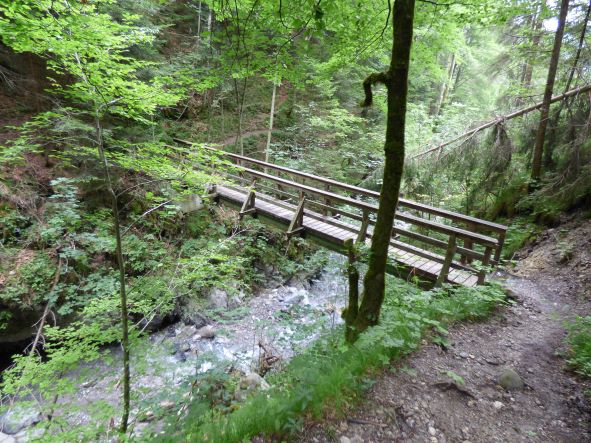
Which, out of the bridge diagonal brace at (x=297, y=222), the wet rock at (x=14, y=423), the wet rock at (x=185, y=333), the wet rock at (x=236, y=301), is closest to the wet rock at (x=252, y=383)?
the bridge diagonal brace at (x=297, y=222)

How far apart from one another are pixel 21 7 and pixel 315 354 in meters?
4.18

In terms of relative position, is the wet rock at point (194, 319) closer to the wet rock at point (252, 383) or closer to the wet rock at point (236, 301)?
the wet rock at point (236, 301)

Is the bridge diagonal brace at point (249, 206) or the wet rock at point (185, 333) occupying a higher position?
the bridge diagonal brace at point (249, 206)

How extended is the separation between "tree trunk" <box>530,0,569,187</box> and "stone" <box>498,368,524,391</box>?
20.6 ft

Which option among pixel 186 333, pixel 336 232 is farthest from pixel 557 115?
pixel 186 333

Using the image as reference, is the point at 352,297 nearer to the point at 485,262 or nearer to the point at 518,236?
the point at 485,262

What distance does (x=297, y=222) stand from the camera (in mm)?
6578

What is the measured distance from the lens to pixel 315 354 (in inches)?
127

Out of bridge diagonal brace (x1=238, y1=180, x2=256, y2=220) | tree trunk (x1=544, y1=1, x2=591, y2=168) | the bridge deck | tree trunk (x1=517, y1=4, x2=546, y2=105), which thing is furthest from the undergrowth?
tree trunk (x1=517, y1=4, x2=546, y2=105)

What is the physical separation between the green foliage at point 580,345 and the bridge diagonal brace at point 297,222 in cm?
455

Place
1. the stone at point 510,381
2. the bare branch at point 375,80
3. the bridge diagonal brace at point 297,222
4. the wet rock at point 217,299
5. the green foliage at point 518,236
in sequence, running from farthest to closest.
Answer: the wet rock at point 217,299 < the green foliage at point 518,236 < the bridge diagonal brace at point 297,222 < the stone at point 510,381 < the bare branch at point 375,80

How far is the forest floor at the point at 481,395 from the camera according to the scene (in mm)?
2227

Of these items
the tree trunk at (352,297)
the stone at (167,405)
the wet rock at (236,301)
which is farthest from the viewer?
the wet rock at (236,301)

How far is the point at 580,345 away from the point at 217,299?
22.8ft
